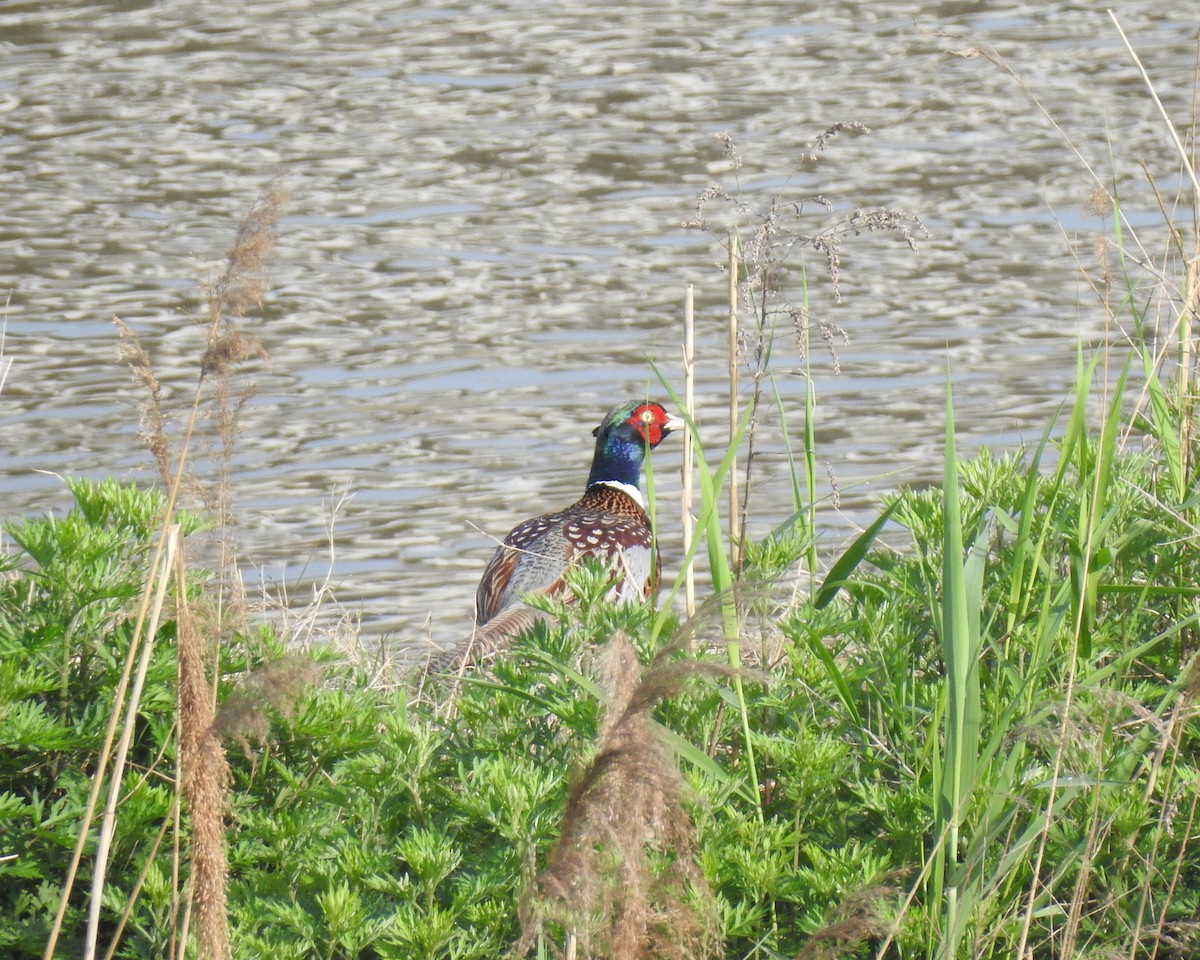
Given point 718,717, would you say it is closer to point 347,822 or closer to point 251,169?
point 347,822

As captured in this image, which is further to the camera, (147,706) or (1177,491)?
(1177,491)

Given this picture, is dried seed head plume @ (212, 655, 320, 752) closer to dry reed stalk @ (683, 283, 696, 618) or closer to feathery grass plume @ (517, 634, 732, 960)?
feathery grass plume @ (517, 634, 732, 960)

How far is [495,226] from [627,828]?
8370 millimetres

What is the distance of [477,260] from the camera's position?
32.6 feet

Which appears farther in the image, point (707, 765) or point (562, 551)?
point (562, 551)

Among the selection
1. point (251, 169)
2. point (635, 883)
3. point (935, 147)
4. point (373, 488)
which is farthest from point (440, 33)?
point (635, 883)

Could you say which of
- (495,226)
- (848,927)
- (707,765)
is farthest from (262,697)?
(495,226)

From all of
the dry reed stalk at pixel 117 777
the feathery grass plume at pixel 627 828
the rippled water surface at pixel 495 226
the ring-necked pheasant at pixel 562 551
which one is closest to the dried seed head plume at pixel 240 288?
the dry reed stalk at pixel 117 777

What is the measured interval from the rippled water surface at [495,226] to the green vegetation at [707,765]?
2177 mm

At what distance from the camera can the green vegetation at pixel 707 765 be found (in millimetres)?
2982

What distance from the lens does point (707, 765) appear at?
3.13 metres

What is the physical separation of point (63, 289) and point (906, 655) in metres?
6.98

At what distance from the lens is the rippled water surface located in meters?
7.89

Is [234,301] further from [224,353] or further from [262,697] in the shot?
[262,697]
